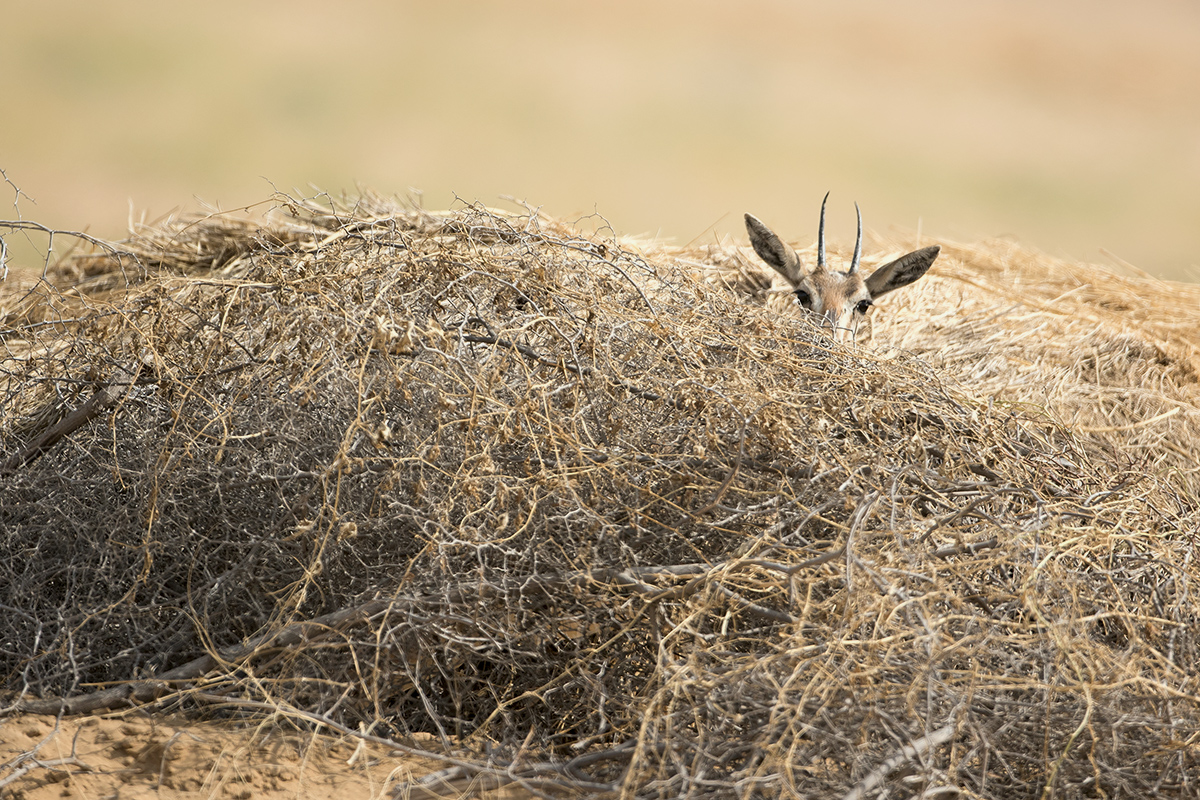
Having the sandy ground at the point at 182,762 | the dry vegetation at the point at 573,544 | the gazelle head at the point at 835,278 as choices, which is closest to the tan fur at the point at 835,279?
the gazelle head at the point at 835,278

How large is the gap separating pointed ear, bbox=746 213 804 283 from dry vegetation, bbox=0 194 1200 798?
2.28 metres

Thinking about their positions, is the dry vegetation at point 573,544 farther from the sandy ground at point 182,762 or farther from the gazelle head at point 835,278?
the gazelle head at point 835,278

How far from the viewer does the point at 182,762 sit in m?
2.52

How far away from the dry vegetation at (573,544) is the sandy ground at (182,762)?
0.32 ft

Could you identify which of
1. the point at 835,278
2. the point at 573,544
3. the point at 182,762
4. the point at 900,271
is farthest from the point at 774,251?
the point at 182,762

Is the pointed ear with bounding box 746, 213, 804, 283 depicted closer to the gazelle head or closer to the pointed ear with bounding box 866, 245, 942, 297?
the gazelle head

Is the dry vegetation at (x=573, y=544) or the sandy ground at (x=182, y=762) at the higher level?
the dry vegetation at (x=573, y=544)

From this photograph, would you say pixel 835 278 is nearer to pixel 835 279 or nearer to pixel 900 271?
pixel 835 279

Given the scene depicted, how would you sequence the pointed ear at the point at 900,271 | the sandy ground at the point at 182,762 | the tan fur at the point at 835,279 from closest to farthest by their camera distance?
the sandy ground at the point at 182,762 → the tan fur at the point at 835,279 → the pointed ear at the point at 900,271

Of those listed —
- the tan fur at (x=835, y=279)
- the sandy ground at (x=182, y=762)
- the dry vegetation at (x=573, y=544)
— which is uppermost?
the tan fur at (x=835, y=279)

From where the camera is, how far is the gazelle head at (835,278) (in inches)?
226

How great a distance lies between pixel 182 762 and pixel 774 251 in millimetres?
4645

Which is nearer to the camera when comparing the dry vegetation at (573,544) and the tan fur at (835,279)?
the dry vegetation at (573,544)

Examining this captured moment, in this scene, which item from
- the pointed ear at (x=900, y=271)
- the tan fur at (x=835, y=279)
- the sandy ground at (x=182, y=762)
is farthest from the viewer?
the pointed ear at (x=900, y=271)
